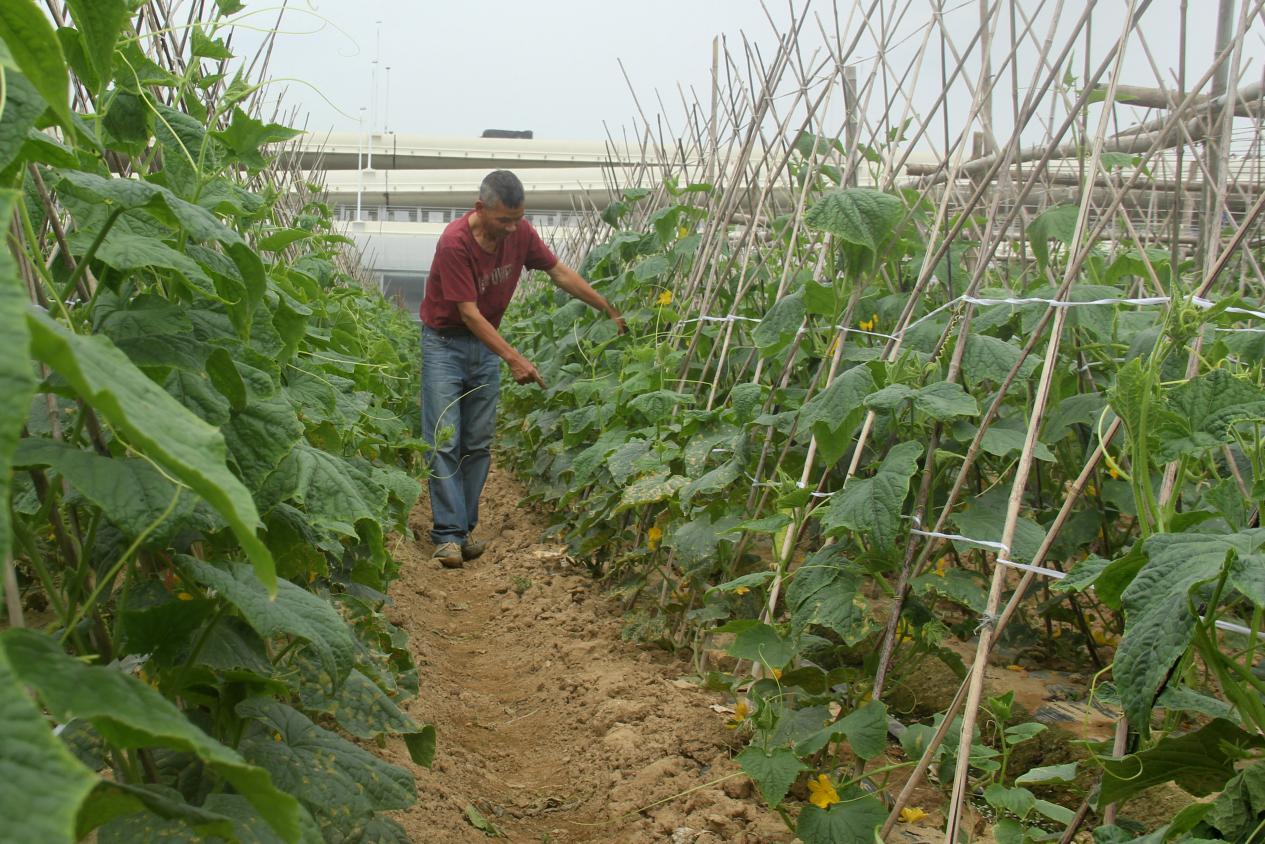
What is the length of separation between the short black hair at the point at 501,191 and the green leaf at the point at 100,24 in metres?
3.85

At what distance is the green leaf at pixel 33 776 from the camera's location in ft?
1.62

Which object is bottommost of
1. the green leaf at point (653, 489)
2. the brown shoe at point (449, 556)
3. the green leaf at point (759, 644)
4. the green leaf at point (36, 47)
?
the brown shoe at point (449, 556)

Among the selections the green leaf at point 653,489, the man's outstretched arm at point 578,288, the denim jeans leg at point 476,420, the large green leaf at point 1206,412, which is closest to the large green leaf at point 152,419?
the large green leaf at point 1206,412

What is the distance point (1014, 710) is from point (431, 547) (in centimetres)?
327

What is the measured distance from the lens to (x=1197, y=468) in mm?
2162

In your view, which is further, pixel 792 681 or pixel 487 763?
pixel 487 763

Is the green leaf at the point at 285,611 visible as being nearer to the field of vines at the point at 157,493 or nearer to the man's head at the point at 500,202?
the field of vines at the point at 157,493

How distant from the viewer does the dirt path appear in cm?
228

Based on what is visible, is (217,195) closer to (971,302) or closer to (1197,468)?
(971,302)

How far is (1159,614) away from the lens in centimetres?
125

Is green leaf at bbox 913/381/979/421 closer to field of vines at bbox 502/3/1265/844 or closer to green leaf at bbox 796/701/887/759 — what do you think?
field of vines at bbox 502/3/1265/844

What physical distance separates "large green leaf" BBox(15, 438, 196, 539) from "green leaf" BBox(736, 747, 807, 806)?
1326 millimetres

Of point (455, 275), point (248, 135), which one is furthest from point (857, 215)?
point (455, 275)

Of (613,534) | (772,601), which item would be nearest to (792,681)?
(772,601)
